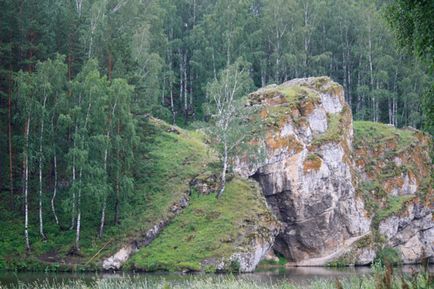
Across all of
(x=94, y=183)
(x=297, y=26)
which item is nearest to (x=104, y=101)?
(x=94, y=183)

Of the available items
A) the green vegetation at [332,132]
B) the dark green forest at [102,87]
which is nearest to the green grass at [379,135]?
the green vegetation at [332,132]

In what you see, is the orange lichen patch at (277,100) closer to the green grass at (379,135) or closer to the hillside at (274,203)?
the hillside at (274,203)

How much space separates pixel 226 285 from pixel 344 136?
34778 millimetres

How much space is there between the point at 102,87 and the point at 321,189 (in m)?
19.2

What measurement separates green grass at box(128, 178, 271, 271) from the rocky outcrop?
331 cm

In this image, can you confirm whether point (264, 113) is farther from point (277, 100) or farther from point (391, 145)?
point (391, 145)

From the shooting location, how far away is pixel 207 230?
38875 millimetres

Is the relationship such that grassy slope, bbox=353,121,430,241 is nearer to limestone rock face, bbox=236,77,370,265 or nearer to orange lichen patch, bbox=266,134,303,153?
limestone rock face, bbox=236,77,370,265

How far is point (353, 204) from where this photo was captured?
1820 inches

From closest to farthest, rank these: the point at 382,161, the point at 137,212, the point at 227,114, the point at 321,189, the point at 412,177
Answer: the point at 137,212
the point at 227,114
the point at 321,189
the point at 412,177
the point at 382,161

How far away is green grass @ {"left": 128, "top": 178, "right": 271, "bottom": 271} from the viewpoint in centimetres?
3672

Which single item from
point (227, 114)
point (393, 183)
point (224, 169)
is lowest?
point (393, 183)

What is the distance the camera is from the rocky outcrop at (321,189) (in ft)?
145

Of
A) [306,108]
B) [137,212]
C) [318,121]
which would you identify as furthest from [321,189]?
[137,212]
